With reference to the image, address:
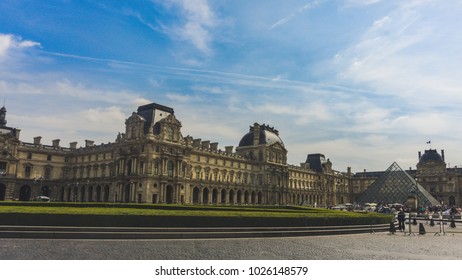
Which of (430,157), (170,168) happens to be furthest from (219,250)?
(430,157)

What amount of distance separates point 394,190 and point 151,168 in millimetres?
53483

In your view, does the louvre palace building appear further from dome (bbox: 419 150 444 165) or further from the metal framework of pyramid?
dome (bbox: 419 150 444 165)

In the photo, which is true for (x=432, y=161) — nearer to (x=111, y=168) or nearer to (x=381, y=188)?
(x=381, y=188)

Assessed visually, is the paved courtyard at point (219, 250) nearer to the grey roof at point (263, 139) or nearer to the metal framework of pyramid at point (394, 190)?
the metal framework of pyramid at point (394, 190)

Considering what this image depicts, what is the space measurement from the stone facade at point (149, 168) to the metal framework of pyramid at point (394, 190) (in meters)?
21.4


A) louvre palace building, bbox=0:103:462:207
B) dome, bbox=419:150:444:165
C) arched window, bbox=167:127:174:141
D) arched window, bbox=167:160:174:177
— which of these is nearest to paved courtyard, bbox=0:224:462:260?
louvre palace building, bbox=0:103:462:207

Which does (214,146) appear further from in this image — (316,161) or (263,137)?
(316,161)

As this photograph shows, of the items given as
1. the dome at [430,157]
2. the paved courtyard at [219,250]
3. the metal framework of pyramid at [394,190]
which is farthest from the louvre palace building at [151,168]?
the dome at [430,157]

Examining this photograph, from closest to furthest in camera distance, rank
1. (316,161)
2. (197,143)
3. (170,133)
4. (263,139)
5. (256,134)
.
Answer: (170,133)
(197,143)
(263,139)
(256,134)
(316,161)

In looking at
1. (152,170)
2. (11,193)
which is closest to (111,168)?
(152,170)

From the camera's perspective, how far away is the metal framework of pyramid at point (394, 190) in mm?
76625

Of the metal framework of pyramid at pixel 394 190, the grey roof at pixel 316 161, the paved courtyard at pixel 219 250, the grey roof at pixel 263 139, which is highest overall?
the grey roof at pixel 263 139

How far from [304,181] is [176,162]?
55892 mm

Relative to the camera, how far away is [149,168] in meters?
60.3
